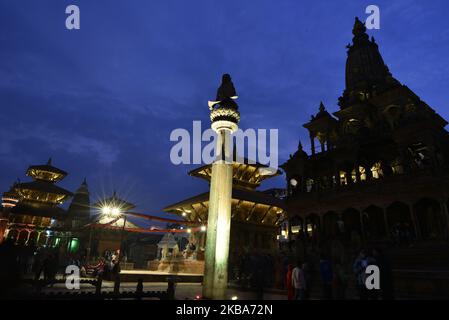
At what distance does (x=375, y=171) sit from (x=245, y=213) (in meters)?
13.5

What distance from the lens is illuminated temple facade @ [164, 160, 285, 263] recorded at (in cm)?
2709

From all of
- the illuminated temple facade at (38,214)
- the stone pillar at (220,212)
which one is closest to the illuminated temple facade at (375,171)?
the stone pillar at (220,212)

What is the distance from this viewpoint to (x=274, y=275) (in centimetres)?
1554

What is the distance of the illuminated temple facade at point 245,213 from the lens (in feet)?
88.9

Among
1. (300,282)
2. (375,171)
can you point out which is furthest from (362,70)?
(300,282)

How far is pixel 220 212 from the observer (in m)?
9.05

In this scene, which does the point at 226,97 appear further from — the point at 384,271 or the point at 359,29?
the point at 359,29

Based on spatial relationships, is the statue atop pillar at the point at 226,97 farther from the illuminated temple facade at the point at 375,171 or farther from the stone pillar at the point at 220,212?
the illuminated temple facade at the point at 375,171

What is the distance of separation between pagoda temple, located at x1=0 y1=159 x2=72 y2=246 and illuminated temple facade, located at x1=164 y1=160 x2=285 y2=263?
62.2ft

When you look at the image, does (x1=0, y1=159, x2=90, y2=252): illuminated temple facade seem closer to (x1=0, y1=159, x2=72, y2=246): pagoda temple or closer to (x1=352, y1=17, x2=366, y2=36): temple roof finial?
(x1=0, y1=159, x2=72, y2=246): pagoda temple

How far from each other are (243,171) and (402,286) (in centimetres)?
2234
